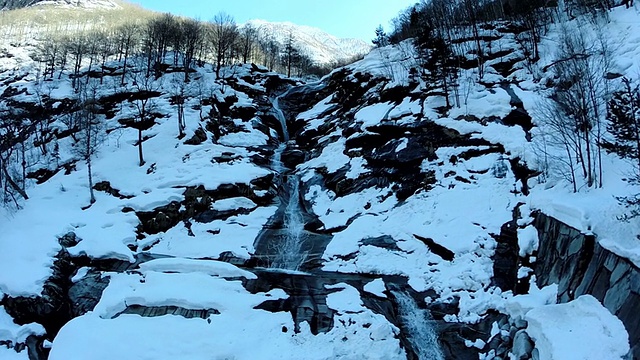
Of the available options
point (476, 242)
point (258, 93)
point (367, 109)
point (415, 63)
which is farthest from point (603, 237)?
point (258, 93)

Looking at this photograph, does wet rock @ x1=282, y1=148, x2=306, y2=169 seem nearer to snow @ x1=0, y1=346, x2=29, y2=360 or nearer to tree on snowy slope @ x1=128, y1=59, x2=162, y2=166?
tree on snowy slope @ x1=128, y1=59, x2=162, y2=166

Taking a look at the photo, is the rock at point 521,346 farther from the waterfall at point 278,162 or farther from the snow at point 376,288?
the waterfall at point 278,162

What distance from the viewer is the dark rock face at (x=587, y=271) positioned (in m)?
7.87

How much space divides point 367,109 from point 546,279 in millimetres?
21428

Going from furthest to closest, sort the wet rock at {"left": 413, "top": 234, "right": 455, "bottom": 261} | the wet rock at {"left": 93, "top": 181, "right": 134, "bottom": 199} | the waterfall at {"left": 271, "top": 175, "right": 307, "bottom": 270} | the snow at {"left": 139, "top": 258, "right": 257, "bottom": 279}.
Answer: the wet rock at {"left": 93, "top": 181, "right": 134, "bottom": 199}, the waterfall at {"left": 271, "top": 175, "right": 307, "bottom": 270}, the snow at {"left": 139, "top": 258, "right": 257, "bottom": 279}, the wet rock at {"left": 413, "top": 234, "right": 455, "bottom": 261}

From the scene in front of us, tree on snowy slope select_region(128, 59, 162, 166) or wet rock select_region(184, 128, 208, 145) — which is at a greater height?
tree on snowy slope select_region(128, 59, 162, 166)

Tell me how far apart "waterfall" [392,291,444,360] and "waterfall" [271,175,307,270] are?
5.60m

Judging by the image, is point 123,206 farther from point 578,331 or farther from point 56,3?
point 56,3

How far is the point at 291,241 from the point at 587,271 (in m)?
13.2

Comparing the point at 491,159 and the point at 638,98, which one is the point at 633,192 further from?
the point at 491,159

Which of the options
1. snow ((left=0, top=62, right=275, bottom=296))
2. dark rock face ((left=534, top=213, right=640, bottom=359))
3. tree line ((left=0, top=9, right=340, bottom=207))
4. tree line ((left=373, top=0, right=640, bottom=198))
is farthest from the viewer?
tree line ((left=0, top=9, right=340, bottom=207))

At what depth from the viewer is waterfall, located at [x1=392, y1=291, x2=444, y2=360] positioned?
11914 mm

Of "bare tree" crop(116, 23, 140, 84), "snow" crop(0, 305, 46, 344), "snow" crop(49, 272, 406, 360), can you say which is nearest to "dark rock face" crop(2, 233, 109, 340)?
"snow" crop(0, 305, 46, 344)

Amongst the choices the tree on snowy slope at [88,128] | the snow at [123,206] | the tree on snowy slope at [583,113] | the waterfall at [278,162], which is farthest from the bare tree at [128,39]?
the tree on snowy slope at [583,113]
